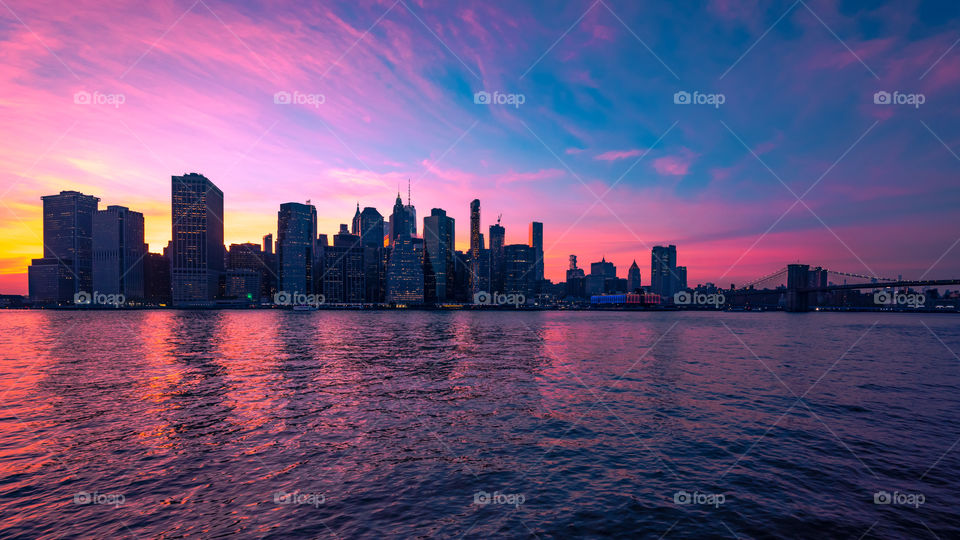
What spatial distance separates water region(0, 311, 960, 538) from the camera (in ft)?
48.9

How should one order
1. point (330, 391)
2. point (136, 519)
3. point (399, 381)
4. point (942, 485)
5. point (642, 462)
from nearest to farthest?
point (136, 519) → point (942, 485) → point (642, 462) → point (330, 391) → point (399, 381)

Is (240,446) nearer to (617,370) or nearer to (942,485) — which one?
(942,485)

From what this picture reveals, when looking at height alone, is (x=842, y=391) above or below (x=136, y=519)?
below

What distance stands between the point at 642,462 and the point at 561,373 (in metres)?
25.7

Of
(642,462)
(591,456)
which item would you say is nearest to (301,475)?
(591,456)

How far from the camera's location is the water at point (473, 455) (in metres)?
14.9

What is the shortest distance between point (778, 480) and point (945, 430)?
702 inches

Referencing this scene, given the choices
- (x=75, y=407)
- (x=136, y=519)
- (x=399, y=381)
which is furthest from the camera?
(x=399, y=381)

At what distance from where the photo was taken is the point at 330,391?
3600 centimetres

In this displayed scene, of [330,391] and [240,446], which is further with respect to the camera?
[330,391]

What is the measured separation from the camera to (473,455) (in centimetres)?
2116

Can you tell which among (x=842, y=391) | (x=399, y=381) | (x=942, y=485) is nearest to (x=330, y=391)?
(x=399, y=381)

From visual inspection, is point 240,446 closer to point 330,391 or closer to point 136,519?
point 136,519

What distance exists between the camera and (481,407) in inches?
1214
